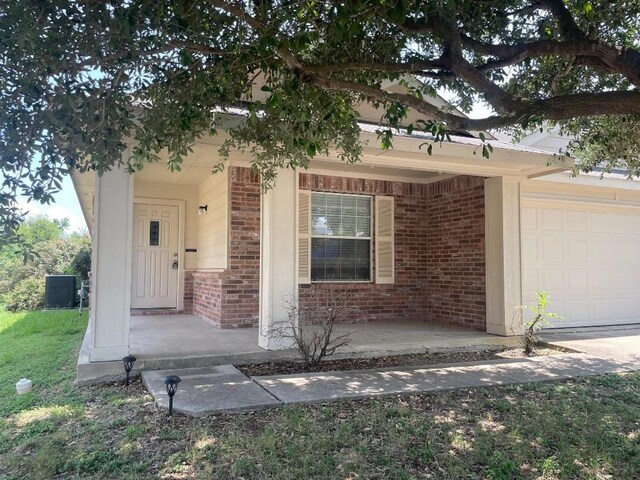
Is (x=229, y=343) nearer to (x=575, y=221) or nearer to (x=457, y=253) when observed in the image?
(x=457, y=253)

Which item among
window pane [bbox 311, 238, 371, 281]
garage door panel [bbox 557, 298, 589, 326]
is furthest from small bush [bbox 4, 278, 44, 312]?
garage door panel [bbox 557, 298, 589, 326]

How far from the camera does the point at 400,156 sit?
23.4ft

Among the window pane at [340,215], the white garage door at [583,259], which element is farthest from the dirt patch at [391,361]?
the window pane at [340,215]

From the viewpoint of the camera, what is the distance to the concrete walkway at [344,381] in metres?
4.53

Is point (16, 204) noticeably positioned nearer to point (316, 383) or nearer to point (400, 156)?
point (316, 383)

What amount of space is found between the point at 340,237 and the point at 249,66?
17.4ft

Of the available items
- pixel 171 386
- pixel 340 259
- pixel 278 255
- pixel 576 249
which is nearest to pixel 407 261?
pixel 340 259

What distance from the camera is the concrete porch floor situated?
5762 millimetres

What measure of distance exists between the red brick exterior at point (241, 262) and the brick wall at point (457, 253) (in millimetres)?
3636

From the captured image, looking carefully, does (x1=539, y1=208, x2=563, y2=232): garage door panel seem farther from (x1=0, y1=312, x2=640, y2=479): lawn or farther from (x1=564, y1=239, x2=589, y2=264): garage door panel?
(x1=0, y1=312, x2=640, y2=479): lawn

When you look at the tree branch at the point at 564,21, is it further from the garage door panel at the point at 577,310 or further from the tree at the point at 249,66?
the garage door panel at the point at 577,310

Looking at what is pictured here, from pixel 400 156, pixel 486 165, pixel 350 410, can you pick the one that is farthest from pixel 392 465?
pixel 486 165

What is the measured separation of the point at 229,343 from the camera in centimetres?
684

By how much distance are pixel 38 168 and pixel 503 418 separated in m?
4.25
